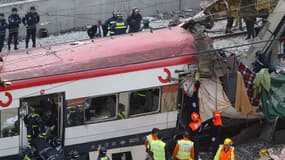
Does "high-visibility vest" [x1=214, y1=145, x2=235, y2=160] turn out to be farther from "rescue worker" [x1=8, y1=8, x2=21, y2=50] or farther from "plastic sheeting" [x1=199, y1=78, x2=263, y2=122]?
"rescue worker" [x1=8, y1=8, x2=21, y2=50]

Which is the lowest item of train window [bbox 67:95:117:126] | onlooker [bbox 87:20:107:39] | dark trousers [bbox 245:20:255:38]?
train window [bbox 67:95:117:126]

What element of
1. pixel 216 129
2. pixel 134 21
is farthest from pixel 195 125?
pixel 134 21

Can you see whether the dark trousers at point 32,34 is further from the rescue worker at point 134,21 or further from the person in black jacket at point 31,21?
the rescue worker at point 134,21

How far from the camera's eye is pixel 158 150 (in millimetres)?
13062

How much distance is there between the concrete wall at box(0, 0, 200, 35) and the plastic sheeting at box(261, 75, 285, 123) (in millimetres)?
9688

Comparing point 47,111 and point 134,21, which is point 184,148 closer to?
point 47,111

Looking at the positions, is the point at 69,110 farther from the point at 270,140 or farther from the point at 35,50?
the point at 270,140

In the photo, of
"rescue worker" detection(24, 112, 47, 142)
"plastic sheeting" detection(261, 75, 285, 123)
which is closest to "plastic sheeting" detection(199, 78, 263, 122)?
"plastic sheeting" detection(261, 75, 285, 123)

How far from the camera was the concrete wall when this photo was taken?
2222 centimetres

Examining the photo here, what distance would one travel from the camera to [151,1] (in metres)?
24.1

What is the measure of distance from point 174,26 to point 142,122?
11.8 ft

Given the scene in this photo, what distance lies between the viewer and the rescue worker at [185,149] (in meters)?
13.3

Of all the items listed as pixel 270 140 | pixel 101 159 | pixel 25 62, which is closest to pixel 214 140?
pixel 270 140

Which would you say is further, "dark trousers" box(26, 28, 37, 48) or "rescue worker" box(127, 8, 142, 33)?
"dark trousers" box(26, 28, 37, 48)
